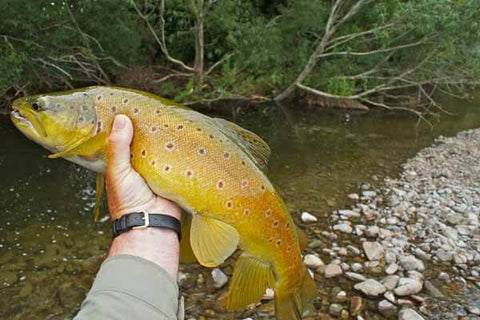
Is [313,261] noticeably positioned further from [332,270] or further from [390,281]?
[390,281]

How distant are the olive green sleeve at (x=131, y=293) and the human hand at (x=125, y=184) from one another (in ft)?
1.37

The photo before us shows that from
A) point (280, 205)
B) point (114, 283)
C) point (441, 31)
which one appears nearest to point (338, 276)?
point (280, 205)

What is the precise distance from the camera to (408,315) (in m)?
4.06

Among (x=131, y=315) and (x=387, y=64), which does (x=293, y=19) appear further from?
(x=131, y=315)

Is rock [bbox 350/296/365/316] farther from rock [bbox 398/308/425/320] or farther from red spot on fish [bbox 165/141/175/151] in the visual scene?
red spot on fish [bbox 165/141/175/151]

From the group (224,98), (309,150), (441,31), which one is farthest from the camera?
(224,98)

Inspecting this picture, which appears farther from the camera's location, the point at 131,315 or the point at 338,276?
the point at 338,276

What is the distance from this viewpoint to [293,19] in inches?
624

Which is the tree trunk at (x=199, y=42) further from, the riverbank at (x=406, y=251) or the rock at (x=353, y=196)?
the riverbank at (x=406, y=251)

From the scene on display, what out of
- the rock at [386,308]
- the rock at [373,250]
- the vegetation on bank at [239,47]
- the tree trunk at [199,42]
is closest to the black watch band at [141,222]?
the rock at [386,308]

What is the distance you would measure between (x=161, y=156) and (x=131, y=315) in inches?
33.9

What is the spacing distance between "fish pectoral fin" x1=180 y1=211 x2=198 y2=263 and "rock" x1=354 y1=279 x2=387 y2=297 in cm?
278

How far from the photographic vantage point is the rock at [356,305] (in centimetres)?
419

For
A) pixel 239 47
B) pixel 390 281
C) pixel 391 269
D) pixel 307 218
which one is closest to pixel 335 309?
pixel 390 281
